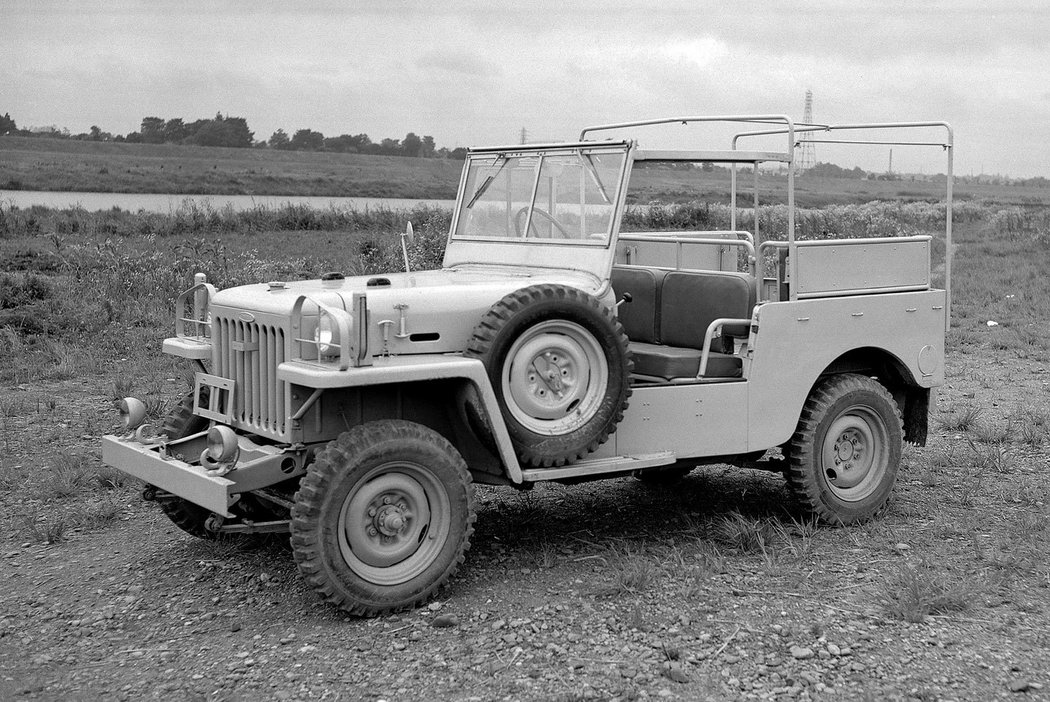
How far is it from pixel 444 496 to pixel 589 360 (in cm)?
97

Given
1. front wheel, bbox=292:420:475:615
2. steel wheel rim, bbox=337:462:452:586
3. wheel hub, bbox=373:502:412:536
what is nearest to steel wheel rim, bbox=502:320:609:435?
front wheel, bbox=292:420:475:615

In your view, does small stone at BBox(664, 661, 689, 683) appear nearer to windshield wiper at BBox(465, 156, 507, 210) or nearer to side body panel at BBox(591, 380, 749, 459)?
side body panel at BBox(591, 380, 749, 459)

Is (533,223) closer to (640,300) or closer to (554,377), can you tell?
(640,300)

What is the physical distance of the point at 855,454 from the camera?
6.70 meters

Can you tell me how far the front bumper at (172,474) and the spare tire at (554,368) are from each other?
1.26 m

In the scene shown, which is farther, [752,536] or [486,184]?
[486,184]

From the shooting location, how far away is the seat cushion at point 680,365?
609 cm

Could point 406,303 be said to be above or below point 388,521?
above

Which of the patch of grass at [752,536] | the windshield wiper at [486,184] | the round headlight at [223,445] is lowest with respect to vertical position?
the patch of grass at [752,536]

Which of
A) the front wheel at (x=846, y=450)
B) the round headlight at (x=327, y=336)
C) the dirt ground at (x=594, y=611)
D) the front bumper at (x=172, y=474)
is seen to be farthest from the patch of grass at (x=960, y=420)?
the front bumper at (x=172, y=474)

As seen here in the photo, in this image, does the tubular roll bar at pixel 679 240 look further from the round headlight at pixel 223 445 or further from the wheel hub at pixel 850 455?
the round headlight at pixel 223 445

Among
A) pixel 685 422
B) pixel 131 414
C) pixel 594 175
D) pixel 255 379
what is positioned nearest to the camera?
pixel 255 379

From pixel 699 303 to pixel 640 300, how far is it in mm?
461

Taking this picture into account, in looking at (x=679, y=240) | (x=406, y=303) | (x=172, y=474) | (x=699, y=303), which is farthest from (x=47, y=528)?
(x=679, y=240)
